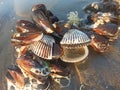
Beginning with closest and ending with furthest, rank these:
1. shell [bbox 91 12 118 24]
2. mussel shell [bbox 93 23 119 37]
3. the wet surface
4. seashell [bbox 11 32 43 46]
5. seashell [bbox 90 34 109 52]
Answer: the wet surface, seashell [bbox 11 32 43 46], seashell [bbox 90 34 109 52], mussel shell [bbox 93 23 119 37], shell [bbox 91 12 118 24]

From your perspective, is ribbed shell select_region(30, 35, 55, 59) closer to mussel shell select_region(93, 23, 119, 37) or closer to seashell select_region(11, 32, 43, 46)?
seashell select_region(11, 32, 43, 46)

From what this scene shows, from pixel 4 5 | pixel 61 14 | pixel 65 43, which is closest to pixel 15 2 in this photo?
pixel 4 5

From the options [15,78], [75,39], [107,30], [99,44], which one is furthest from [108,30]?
[15,78]

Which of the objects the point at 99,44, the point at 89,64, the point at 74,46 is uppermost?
the point at 74,46

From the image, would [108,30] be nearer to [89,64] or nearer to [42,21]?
[89,64]

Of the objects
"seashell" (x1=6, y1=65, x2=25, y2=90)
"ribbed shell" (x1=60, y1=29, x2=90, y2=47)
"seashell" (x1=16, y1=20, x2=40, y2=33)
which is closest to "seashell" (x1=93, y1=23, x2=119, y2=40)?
"ribbed shell" (x1=60, y1=29, x2=90, y2=47)

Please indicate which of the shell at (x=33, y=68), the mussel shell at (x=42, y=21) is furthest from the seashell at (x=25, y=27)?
the shell at (x=33, y=68)

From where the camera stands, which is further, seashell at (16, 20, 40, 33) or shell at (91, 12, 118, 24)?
shell at (91, 12, 118, 24)
